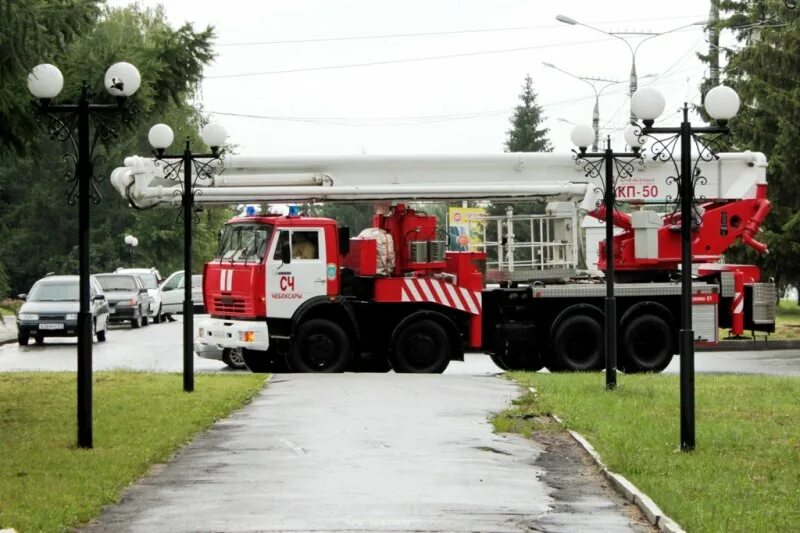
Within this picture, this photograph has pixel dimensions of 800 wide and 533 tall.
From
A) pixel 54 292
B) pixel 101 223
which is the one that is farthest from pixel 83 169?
pixel 101 223

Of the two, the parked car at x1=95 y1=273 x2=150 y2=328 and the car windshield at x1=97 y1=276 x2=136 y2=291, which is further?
the car windshield at x1=97 y1=276 x2=136 y2=291

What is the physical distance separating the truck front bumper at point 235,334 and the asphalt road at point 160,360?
1293mm

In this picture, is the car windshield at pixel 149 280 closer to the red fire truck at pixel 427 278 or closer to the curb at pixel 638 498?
the red fire truck at pixel 427 278

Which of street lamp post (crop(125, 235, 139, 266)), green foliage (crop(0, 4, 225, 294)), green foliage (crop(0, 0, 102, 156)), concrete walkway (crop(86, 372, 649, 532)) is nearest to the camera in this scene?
concrete walkway (crop(86, 372, 649, 532))

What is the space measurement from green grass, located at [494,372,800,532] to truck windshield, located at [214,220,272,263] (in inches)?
188

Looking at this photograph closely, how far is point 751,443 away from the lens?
14562 mm

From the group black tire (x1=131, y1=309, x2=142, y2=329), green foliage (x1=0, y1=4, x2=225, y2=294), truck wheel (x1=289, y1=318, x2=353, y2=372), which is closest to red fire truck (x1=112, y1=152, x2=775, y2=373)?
truck wheel (x1=289, y1=318, x2=353, y2=372)

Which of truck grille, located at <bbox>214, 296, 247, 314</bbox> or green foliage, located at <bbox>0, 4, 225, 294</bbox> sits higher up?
green foliage, located at <bbox>0, 4, 225, 294</bbox>

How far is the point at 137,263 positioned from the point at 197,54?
2289 inches

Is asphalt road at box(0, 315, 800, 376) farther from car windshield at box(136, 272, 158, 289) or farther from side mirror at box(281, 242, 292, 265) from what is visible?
car windshield at box(136, 272, 158, 289)

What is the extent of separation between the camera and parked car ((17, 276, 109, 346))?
34.9 metres

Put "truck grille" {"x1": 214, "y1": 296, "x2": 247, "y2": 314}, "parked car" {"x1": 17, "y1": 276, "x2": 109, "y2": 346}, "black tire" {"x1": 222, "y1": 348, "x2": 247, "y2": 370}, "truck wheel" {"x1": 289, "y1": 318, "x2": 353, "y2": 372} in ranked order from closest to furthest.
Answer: "truck wheel" {"x1": 289, "y1": 318, "x2": 353, "y2": 372} < "truck grille" {"x1": 214, "y1": 296, "x2": 247, "y2": 314} < "black tire" {"x1": 222, "y1": 348, "x2": 247, "y2": 370} < "parked car" {"x1": 17, "y1": 276, "x2": 109, "y2": 346}

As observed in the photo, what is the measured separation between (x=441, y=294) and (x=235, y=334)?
330 centimetres

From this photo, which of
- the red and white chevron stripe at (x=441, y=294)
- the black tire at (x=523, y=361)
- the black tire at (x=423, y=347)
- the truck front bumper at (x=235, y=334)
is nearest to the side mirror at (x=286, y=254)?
the truck front bumper at (x=235, y=334)
